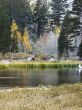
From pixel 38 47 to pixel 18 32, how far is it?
737 centimetres

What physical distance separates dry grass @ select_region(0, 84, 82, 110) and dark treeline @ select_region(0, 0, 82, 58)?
288ft

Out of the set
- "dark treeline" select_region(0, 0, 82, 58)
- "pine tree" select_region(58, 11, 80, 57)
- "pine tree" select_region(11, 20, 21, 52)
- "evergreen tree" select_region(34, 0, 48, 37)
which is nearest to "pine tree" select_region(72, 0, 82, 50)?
"dark treeline" select_region(0, 0, 82, 58)

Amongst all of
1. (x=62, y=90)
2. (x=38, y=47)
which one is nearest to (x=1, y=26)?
(x=38, y=47)

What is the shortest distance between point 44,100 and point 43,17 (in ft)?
350

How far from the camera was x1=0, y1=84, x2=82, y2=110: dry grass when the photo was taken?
1835cm

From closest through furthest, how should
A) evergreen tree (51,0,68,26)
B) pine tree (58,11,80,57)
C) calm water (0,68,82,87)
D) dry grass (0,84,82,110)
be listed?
1. dry grass (0,84,82,110)
2. calm water (0,68,82,87)
3. pine tree (58,11,80,57)
4. evergreen tree (51,0,68,26)

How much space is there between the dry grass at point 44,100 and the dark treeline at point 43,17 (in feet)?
288

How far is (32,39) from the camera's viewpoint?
412ft

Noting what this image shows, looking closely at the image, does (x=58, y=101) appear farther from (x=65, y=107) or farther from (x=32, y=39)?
(x=32, y=39)

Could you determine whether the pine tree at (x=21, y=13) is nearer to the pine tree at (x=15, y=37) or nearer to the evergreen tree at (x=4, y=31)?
the pine tree at (x=15, y=37)

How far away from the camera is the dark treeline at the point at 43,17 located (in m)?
113

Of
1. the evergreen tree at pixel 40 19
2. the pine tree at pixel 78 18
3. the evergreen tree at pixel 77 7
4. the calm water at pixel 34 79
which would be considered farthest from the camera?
the evergreen tree at pixel 40 19

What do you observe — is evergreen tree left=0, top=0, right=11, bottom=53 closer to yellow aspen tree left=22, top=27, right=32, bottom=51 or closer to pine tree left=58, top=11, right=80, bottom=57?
yellow aspen tree left=22, top=27, right=32, bottom=51

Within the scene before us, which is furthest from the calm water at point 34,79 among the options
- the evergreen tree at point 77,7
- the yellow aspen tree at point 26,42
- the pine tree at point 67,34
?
the yellow aspen tree at point 26,42
